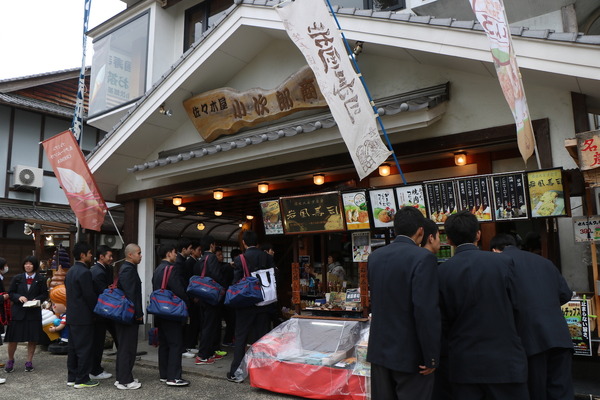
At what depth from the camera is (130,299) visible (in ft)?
24.5

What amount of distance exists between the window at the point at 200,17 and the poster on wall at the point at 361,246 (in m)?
8.22

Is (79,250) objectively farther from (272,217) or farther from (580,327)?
(580,327)

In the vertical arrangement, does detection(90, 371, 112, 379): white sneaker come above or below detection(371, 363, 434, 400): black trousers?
below

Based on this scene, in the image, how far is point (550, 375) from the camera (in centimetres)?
487

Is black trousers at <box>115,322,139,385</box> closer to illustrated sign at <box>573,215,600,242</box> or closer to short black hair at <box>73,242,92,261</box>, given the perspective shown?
short black hair at <box>73,242,92,261</box>

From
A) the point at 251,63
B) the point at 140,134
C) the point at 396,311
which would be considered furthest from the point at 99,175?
the point at 396,311

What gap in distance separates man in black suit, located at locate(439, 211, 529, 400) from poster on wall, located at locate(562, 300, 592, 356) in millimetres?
2459

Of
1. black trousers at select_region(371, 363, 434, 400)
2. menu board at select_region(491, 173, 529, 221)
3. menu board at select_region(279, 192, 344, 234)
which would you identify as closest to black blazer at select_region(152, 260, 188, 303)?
menu board at select_region(279, 192, 344, 234)

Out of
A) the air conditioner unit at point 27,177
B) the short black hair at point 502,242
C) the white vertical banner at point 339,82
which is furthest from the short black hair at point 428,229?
the air conditioner unit at point 27,177

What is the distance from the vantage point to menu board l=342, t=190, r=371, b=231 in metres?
7.83

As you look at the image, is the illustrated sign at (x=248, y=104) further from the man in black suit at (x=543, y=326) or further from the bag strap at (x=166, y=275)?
the man in black suit at (x=543, y=326)

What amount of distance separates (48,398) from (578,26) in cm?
1136

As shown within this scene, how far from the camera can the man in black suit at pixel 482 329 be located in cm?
388

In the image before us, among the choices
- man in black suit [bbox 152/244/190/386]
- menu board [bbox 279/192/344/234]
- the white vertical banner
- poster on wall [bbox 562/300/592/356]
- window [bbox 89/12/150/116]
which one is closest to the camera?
poster on wall [bbox 562/300/592/356]
